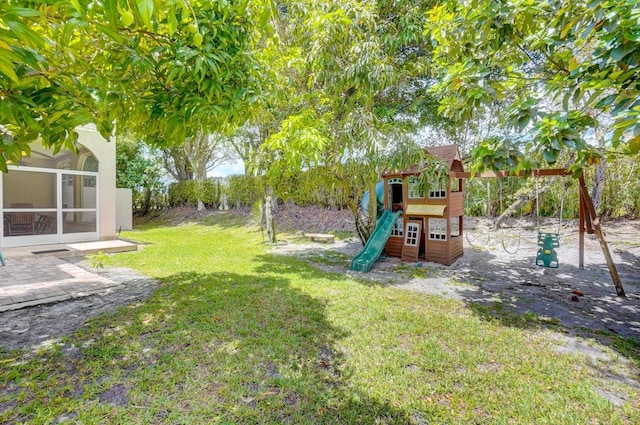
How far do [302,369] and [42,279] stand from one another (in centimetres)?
623

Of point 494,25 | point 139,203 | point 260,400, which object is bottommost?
point 260,400

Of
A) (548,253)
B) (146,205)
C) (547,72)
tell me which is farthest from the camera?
(146,205)

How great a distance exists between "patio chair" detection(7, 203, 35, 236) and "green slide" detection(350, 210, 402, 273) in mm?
10915

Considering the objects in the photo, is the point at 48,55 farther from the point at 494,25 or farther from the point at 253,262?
the point at 253,262

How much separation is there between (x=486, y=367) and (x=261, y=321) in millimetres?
2926

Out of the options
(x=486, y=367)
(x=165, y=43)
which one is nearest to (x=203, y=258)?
(x=165, y=43)

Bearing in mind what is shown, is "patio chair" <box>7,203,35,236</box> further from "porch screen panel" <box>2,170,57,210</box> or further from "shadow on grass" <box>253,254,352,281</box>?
"shadow on grass" <box>253,254,352,281</box>

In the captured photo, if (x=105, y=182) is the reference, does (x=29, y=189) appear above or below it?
below

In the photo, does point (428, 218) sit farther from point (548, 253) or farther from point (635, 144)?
point (635, 144)

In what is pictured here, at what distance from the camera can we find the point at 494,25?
12.2ft

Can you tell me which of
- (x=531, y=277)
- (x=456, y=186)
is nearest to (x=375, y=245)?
(x=456, y=186)

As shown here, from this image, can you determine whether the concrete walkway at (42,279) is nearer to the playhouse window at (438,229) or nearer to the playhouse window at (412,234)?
the playhouse window at (412,234)

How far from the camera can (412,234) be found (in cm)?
862

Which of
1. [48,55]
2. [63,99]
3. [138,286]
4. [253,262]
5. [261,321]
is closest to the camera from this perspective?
[63,99]
